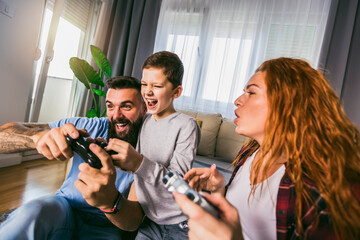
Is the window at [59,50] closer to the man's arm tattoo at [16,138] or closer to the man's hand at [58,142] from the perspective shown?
the man's arm tattoo at [16,138]

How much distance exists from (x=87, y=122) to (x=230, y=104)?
7.46 feet

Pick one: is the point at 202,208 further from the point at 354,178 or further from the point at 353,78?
the point at 353,78

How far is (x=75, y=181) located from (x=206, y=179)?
531mm

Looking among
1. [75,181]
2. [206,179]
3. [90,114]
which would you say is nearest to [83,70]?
[90,114]

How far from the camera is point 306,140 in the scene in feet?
1.99

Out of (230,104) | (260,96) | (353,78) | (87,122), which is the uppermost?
(353,78)

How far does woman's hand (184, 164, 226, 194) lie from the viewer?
759mm

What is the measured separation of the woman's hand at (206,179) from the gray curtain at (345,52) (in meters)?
2.63

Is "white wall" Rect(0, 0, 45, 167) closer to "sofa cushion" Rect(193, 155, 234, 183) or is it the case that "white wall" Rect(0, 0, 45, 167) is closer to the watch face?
"sofa cushion" Rect(193, 155, 234, 183)

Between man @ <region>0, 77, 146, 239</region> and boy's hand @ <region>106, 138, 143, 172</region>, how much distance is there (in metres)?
0.03

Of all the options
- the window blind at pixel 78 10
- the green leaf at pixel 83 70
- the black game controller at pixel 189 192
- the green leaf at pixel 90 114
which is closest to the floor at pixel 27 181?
the green leaf at pixel 90 114

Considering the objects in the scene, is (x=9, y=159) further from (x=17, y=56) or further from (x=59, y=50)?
(x=59, y=50)

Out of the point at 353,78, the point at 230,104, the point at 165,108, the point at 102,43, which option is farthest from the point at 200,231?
the point at 102,43

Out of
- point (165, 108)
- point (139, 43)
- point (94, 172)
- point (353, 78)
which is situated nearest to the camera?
point (94, 172)
